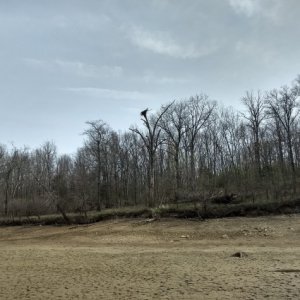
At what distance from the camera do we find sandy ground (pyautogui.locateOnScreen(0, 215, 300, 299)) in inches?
450

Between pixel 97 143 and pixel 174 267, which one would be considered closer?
pixel 174 267

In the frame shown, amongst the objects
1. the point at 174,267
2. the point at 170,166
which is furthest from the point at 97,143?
the point at 174,267

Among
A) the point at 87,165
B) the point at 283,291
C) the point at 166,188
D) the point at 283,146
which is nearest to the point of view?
the point at 283,291

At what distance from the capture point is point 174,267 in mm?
16094

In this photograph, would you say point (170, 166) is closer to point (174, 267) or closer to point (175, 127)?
point (175, 127)

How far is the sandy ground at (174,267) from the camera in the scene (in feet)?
37.5

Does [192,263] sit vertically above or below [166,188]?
below

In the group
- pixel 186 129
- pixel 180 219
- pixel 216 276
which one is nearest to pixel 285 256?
pixel 216 276

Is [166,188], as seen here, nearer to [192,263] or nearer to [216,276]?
[192,263]

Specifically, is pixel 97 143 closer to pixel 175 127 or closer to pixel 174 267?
pixel 175 127

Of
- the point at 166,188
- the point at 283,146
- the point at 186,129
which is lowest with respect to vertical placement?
the point at 166,188

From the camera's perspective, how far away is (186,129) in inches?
2514

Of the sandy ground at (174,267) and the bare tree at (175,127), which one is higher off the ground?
the bare tree at (175,127)

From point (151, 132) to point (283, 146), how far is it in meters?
19.0
